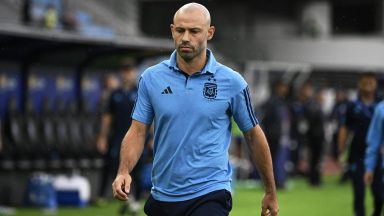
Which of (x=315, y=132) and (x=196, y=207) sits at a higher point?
(x=196, y=207)

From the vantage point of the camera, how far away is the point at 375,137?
9695mm

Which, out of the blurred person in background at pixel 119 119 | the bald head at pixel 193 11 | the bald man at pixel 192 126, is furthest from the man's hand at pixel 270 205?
the blurred person in background at pixel 119 119

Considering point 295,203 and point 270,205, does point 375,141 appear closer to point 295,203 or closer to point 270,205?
point 270,205

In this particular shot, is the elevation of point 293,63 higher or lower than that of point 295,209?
lower

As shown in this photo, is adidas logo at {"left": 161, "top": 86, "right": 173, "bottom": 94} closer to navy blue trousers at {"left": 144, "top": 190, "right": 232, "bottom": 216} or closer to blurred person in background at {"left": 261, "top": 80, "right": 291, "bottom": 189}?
navy blue trousers at {"left": 144, "top": 190, "right": 232, "bottom": 216}

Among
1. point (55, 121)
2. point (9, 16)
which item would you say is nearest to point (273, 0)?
point (9, 16)

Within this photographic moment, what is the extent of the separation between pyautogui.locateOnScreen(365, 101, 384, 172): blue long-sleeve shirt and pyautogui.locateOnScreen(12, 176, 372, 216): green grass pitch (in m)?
4.89

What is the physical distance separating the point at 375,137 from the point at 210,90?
4135 millimetres

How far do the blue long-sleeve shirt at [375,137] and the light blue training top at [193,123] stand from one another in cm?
374

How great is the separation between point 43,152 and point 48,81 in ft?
6.48

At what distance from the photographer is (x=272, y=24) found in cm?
5016

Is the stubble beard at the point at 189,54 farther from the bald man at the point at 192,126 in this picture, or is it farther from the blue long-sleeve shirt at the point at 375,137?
the blue long-sleeve shirt at the point at 375,137

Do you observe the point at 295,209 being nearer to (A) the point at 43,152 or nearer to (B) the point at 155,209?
(A) the point at 43,152

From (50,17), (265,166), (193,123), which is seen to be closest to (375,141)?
(265,166)
